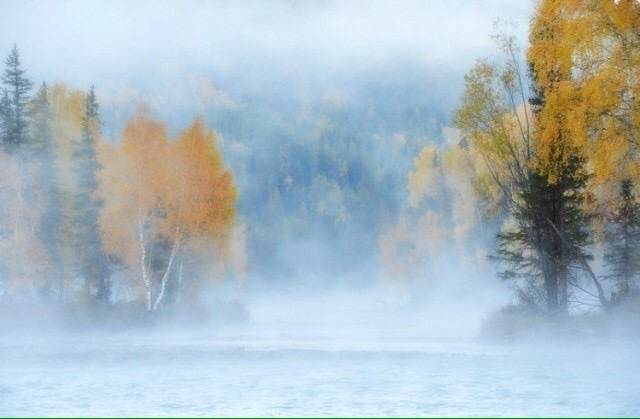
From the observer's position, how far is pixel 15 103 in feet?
171

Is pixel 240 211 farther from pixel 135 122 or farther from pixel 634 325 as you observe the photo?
pixel 634 325

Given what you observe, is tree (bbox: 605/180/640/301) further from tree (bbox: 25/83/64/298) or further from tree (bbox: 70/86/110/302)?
tree (bbox: 25/83/64/298)

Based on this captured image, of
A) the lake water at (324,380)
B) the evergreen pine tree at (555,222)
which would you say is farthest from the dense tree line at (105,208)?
the evergreen pine tree at (555,222)

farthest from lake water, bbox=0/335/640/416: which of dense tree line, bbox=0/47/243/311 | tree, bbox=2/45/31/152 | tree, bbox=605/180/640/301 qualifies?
tree, bbox=2/45/31/152

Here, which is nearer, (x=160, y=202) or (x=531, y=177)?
(x=531, y=177)

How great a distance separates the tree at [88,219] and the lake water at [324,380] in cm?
1516

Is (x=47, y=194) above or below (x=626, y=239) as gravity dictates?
above

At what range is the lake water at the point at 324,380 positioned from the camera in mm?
16469

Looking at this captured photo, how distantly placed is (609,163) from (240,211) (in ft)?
473

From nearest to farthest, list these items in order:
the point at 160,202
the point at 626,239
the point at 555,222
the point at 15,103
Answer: the point at 555,222 → the point at 626,239 → the point at 160,202 → the point at 15,103

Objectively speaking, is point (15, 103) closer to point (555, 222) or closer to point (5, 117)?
point (5, 117)

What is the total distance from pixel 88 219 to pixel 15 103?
29.4 feet

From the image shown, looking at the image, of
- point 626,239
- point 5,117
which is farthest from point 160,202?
point 626,239

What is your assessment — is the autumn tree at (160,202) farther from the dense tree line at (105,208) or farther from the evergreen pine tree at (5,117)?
the evergreen pine tree at (5,117)
